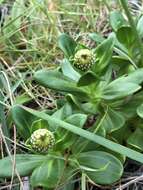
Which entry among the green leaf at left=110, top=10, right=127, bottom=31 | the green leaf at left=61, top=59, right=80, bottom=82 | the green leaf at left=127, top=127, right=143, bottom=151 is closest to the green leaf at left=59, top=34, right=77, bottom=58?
the green leaf at left=61, top=59, right=80, bottom=82

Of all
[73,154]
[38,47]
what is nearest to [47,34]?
[38,47]

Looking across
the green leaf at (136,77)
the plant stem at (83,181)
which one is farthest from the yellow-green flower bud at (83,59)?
the plant stem at (83,181)

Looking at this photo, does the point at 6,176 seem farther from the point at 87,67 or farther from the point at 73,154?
the point at 87,67

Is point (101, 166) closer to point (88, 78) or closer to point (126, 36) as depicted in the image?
point (88, 78)

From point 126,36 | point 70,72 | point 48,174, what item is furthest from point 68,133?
point 126,36

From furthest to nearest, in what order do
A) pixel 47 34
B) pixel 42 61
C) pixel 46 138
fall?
1. pixel 47 34
2. pixel 42 61
3. pixel 46 138

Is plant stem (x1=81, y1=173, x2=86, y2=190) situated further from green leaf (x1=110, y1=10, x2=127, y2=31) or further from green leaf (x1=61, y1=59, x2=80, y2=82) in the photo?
green leaf (x1=110, y1=10, x2=127, y2=31)

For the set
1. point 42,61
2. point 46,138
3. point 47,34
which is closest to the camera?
point 46,138
